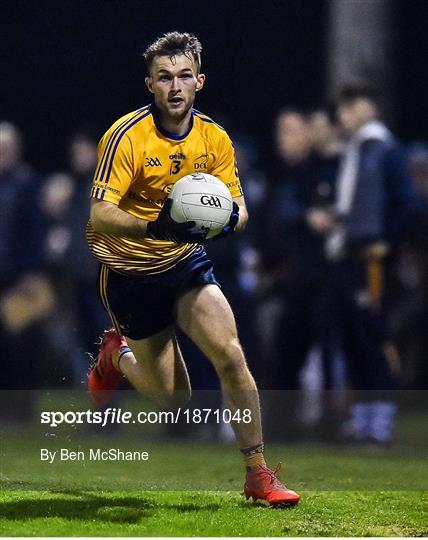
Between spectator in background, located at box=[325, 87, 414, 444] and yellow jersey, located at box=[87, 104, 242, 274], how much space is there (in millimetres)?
2510

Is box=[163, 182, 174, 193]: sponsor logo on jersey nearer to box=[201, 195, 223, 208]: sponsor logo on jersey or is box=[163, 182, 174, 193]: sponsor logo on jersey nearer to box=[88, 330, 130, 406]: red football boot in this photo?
box=[201, 195, 223, 208]: sponsor logo on jersey

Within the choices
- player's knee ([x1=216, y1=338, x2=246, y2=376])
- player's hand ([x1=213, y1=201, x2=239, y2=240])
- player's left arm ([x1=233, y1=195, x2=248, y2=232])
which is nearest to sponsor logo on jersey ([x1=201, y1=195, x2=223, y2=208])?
player's hand ([x1=213, y1=201, x2=239, y2=240])

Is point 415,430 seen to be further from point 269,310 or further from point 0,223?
point 0,223

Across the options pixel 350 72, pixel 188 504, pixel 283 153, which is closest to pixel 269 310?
pixel 283 153

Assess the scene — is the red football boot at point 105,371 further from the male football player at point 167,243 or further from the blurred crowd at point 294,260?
the blurred crowd at point 294,260

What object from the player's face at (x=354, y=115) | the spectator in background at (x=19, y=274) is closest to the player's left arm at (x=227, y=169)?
the player's face at (x=354, y=115)

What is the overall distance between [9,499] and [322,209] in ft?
12.2

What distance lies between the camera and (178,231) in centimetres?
760

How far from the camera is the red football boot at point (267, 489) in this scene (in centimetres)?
794

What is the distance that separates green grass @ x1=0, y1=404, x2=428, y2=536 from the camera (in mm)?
7555

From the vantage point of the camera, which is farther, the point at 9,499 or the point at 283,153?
the point at 283,153

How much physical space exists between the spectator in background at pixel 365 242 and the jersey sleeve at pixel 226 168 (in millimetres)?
2493

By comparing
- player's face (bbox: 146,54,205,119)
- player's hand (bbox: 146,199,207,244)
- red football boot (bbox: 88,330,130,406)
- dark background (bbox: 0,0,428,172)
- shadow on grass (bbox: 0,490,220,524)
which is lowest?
shadow on grass (bbox: 0,490,220,524)

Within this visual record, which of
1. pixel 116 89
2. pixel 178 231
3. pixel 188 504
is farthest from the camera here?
pixel 116 89
